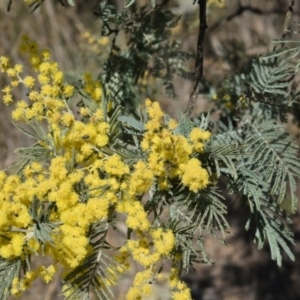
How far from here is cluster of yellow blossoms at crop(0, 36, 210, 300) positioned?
0.84 meters

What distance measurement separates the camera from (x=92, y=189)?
87 cm

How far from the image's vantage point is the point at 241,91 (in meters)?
1.25

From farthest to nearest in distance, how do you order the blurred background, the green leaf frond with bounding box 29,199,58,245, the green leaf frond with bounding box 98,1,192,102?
the blurred background → the green leaf frond with bounding box 98,1,192,102 → the green leaf frond with bounding box 29,199,58,245

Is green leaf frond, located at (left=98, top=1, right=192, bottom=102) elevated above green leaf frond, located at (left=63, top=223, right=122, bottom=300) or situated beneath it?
elevated above

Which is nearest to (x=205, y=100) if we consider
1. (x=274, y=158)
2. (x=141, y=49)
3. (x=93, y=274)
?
(x=141, y=49)

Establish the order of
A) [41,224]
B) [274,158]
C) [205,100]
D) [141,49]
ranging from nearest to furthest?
[41,224]
[274,158]
[141,49]
[205,100]

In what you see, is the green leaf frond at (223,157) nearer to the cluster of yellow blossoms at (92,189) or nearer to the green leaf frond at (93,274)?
the cluster of yellow blossoms at (92,189)

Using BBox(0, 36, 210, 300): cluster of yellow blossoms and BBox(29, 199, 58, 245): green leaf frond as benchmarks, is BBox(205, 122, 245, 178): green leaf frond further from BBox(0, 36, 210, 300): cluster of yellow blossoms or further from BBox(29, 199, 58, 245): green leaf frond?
BBox(29, 199, 58, 245): green leaf frond

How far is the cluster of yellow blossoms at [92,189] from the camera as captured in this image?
84 cm

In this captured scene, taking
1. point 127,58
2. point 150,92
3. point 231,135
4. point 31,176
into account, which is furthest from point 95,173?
point 150,92

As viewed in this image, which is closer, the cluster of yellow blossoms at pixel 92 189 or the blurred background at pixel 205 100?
the cluster of yellow blossoms at pixel 92 189

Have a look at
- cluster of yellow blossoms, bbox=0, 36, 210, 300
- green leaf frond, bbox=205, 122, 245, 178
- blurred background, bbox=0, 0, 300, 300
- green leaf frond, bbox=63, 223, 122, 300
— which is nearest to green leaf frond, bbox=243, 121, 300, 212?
green leaf frond, bbox=205, 122, 245, 178

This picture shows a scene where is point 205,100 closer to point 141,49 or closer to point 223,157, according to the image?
point 141,49

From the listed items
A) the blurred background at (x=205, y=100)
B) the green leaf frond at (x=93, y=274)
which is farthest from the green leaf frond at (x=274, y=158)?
the blurred background at (x=205, y=100)
